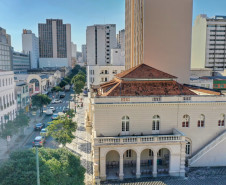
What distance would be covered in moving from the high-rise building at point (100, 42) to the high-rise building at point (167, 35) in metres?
63.9

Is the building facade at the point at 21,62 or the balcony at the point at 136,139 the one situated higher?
the building facade at the point at 21,62

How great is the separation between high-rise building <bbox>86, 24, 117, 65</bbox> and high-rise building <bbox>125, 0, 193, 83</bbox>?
6395cm

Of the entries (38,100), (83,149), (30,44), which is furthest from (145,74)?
(30,44)

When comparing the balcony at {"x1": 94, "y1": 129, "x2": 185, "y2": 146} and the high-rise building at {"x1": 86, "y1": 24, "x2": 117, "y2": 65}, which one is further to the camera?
the high-rise building at {"x1": 86, "y1": 24, "x2": 117, "y2": 65}

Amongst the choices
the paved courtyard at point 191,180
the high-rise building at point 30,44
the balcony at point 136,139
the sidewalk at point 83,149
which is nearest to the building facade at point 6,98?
the sidewalk at point 83,149

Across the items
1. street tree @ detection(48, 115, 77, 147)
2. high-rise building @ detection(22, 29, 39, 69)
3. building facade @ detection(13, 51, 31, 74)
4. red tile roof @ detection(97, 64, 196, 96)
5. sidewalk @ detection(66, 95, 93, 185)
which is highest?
high-rise building @ detection(22, 29, 39, 69)

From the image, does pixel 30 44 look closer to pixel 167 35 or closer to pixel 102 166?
pixel 167 35

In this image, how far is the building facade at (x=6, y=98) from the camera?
142ft

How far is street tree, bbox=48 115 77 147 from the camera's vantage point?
3112cm

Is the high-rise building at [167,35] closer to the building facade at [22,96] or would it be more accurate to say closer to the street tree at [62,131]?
the street tree at [62,131]

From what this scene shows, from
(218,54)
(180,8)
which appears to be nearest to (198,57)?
(218,54)

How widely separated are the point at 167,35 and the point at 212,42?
220ft

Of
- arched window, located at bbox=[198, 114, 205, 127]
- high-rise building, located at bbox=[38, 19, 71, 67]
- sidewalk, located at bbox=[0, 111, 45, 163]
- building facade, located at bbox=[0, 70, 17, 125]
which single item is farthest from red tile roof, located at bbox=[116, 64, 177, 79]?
high-rise building, located at bbox=[38, 19, 71, 67]

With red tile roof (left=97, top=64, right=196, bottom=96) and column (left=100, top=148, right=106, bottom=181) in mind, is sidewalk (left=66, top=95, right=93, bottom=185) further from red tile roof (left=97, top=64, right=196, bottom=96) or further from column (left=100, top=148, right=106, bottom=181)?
red tile roof (left=97, top=64, right=196, bottom=96)
